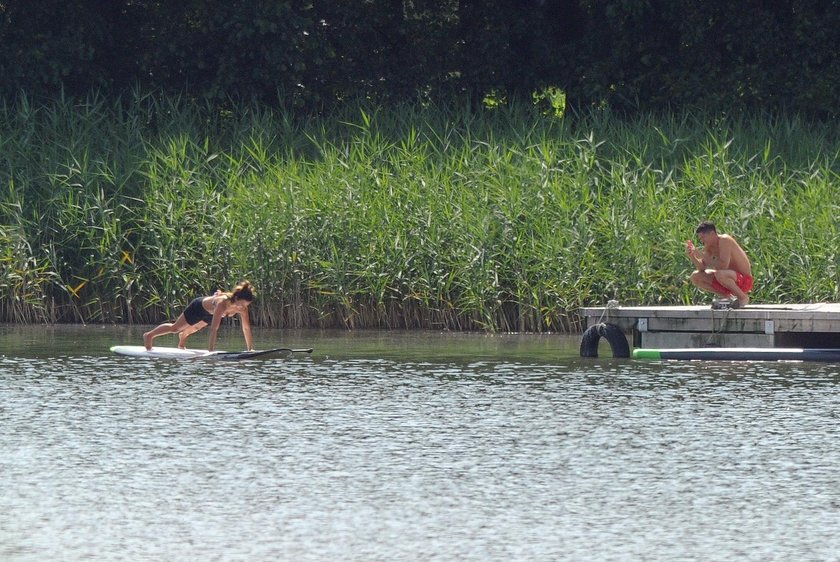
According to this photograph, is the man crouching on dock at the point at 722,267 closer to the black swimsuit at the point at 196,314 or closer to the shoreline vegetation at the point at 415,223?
the shoreline vegetation at the point at 415,223

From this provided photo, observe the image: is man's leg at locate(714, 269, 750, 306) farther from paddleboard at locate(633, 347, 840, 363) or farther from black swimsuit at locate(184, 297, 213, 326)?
black swimsuit at locate(184, 297, 213, 326)

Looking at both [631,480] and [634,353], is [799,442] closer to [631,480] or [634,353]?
[631,480]

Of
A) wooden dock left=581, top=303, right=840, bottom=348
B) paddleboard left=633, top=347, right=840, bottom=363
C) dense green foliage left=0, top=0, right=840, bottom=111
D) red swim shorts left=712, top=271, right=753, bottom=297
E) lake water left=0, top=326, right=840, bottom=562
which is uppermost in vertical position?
dense green foliage left=0, top=0, right=840, bottom=111

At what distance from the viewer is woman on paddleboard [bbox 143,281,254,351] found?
15562mm

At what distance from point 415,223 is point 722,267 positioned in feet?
15.2

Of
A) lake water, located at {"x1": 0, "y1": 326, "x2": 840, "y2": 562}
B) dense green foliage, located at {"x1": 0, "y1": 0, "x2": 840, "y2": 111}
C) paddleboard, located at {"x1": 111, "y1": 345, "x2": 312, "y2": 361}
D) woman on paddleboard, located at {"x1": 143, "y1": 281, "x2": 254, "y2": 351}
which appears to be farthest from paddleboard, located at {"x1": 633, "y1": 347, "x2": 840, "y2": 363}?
dense green foliage, located at {"x1": 0, "y1": 0, "x2": 840, "y2": 111}

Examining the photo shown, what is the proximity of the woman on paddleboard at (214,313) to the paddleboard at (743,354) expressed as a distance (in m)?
3.86

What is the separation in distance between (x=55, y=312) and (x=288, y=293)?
3012 millimetres

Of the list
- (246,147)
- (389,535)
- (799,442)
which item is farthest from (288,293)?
(389,535)

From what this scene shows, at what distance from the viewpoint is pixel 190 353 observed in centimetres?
1566

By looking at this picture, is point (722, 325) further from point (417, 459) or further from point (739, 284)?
point (417, 459)

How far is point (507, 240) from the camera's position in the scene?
18.9 metres

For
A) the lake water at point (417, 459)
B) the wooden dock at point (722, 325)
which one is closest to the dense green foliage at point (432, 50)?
the wooden dock at point (722, 325)

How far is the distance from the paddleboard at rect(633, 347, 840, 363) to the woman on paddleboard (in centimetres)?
386
